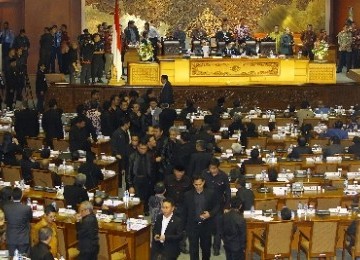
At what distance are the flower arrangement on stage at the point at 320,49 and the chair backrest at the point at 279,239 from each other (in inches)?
642

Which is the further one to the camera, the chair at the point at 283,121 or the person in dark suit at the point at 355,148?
the chair at the point at 283,121

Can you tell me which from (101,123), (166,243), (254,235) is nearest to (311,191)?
(254,235)

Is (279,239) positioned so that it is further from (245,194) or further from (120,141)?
(120,141)

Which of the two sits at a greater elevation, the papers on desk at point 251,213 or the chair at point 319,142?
the chair at point 319,142

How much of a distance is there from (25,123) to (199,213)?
28.1 ft

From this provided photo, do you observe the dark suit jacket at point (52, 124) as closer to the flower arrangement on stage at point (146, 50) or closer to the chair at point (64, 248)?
the chair at point (64, 248)

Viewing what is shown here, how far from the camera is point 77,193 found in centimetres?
1702

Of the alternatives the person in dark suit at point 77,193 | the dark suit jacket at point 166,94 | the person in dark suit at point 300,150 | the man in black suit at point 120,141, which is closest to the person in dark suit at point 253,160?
the person in dark suit at point 300,150

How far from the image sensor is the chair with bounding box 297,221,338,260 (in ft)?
53.6

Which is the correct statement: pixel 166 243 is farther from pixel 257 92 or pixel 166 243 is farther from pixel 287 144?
pixel 257 92

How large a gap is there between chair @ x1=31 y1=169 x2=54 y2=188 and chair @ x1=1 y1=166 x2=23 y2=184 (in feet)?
1.58

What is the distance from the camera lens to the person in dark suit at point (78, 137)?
21.5 meters

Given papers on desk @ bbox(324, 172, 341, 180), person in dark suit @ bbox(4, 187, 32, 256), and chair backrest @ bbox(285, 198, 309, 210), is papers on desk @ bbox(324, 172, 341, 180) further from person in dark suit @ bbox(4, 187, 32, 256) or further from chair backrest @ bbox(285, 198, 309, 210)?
person in dark suit @ bbox(4, 187, 32, 256)

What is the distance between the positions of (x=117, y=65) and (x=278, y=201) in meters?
13.4
